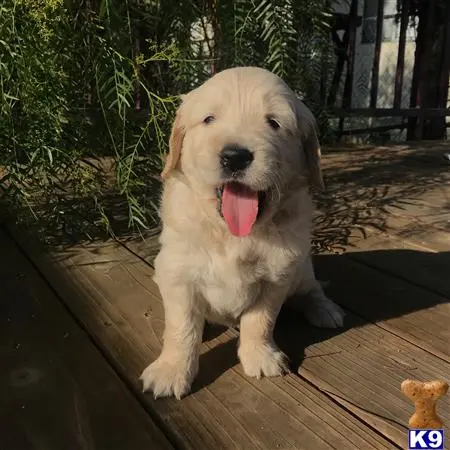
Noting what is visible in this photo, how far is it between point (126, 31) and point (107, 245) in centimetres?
99

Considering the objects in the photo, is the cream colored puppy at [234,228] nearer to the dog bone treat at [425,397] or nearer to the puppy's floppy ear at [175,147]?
the puppy's floppy ear at [175,147]

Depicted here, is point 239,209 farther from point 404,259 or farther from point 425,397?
point 404,259

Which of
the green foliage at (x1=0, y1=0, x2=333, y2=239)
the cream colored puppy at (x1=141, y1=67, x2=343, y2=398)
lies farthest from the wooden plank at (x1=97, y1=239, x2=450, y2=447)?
the green foliage at (x1=0, y1=0, x2=333, y2=239)

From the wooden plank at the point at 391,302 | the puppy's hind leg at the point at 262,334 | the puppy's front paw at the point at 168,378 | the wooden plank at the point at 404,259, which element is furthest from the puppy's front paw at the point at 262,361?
the wooden plank at the point at 404,259

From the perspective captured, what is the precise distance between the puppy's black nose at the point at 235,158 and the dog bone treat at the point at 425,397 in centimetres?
71

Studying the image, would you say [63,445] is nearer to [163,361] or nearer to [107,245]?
[163,361]

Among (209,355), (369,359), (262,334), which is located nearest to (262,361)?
(262,334)

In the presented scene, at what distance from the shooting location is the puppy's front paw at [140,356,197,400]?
58.0 inches

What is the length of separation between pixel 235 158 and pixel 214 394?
0.66m

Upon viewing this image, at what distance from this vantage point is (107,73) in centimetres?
212

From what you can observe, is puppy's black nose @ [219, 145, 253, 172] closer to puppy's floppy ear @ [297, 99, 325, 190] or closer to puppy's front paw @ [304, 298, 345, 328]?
puppy's floppy ear @ [297, 99, 325, 190]

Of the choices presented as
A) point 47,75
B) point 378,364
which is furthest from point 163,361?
point 47,75

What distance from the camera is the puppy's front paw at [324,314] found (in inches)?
74.2

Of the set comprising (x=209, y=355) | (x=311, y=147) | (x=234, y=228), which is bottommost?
(x=209, y=355)
